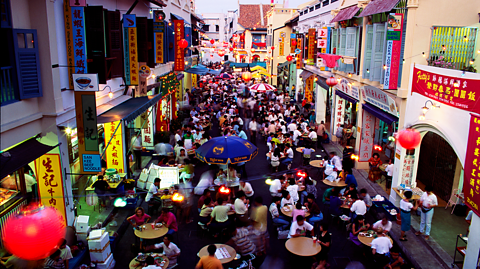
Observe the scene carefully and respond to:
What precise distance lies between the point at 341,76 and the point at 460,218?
9.04 metres

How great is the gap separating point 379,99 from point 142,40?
8.69 meters

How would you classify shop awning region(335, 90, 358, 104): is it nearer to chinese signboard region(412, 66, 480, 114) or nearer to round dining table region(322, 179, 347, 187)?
round dining table region(322, 179, 347, 187)

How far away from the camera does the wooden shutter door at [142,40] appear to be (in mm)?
12951

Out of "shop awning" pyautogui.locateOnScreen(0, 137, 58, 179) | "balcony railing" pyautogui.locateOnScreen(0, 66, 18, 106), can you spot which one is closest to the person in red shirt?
"shop awning" pyautogui.locateOnScreen(0, 137, 58, 179)

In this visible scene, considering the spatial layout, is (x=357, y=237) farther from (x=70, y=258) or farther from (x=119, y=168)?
(x=119, y=168)

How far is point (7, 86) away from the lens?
7.02 m

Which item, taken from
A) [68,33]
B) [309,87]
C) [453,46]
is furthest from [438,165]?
[309,87]

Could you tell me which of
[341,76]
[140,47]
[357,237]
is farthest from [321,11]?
[357,237]

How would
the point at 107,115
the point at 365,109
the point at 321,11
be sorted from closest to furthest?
the point at 107,115 < the point at 365,109 < the point at 321,11

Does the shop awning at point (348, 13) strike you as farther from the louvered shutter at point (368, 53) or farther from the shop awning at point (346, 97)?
the shop awning at point (346, 97)

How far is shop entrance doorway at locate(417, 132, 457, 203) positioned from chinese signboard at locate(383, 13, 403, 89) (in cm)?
270

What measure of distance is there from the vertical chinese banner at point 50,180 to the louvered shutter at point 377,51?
428 inches

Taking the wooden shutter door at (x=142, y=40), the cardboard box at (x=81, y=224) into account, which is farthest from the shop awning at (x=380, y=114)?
the cardboard box at (x=81, y=224)

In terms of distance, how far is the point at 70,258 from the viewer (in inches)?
311
